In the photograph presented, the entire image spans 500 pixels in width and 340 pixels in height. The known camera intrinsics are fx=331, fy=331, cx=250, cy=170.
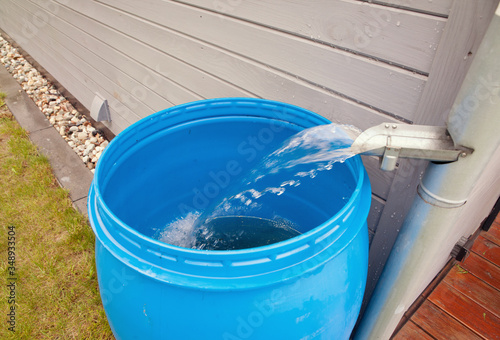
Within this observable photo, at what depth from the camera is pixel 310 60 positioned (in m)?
1.14

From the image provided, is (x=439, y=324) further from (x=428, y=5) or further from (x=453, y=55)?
(x=428, y=5)

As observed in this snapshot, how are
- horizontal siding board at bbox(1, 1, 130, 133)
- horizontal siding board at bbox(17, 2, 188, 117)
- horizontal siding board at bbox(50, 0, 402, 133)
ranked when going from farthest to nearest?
horizontal siding board at bbox(1, 1, 130, 133)
horizontal siding board at bbox(17, 2, 188, 117)
horizontal siding board at bbox(50, 0, 402, 133)

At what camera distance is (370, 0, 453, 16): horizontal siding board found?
777mm

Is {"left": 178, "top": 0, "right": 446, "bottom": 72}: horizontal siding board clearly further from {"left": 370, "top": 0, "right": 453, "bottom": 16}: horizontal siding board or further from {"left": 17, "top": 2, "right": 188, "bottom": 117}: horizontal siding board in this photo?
{"left": 17, "top": 2, "right": 188, "bottom": 117}: horizontal siding board

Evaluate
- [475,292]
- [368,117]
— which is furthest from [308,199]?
[475,292]

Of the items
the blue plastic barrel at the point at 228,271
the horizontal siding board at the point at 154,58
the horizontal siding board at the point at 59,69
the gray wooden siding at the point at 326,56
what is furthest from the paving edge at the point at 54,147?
the blue plastic barrel at the point at 228,271

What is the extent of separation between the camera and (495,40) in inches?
23.1

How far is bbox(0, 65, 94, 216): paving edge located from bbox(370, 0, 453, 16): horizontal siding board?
196cm

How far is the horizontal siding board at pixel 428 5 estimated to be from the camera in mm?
777

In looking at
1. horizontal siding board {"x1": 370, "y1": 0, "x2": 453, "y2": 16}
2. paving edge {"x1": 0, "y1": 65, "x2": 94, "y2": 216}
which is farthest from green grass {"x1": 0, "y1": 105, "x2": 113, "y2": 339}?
horizontal siding board {"x1": 370, "y1": 0, "x2": 453, "y2": 16}

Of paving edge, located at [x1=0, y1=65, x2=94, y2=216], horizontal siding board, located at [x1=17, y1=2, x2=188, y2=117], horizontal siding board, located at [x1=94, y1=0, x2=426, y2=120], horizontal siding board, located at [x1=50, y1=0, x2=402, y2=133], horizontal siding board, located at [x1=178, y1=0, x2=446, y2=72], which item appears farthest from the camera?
paving edge, located at [x1=0, y1=65, x2=94, y2=216]

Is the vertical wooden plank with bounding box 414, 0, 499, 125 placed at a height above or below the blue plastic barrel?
above

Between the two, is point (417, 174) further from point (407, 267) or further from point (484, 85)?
point (484, 85)

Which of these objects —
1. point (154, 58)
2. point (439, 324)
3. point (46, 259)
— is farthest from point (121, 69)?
point (439, 324)
